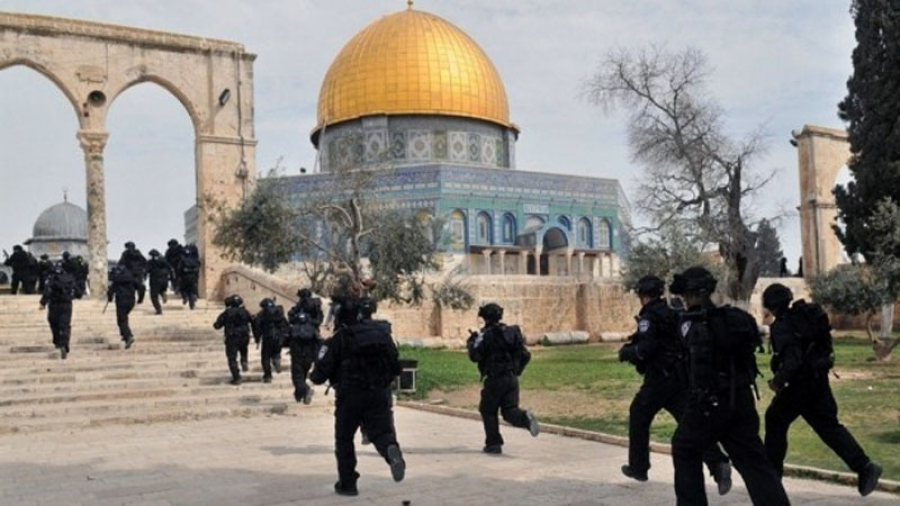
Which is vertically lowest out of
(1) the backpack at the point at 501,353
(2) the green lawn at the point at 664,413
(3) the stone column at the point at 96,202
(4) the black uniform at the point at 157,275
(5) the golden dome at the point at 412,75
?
(2) the green lawn at the point at 664,413

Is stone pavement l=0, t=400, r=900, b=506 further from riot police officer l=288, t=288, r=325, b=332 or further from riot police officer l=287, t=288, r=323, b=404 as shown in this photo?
riot police officer l=288, t=288, r=325, b=332

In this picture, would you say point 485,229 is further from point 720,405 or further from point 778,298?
point 720,405

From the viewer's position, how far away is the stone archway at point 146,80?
66.1ft

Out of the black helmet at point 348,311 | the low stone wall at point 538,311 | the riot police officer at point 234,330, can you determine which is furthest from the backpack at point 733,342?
the low stone wall at point 538,311

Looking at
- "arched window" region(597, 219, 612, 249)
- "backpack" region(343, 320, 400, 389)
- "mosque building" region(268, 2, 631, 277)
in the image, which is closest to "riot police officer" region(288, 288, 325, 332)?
"backpack" region(343, 320, 400, 389)

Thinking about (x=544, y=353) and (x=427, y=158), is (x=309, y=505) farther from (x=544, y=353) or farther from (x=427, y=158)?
(x=427, y=158)

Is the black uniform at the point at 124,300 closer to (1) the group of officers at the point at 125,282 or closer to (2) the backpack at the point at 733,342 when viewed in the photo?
(1) the group of officers at the point at 125,282

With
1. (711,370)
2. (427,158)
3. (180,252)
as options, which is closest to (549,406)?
(711,370)

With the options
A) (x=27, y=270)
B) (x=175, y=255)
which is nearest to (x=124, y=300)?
(x=175, y=255)

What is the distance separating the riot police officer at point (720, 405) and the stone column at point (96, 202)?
17.8 m

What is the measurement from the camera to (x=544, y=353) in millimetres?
24703

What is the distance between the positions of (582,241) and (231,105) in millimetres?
23728

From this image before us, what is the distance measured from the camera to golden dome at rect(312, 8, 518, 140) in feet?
141

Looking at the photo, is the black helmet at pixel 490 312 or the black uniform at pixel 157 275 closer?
the black helmet at pixel 490 312
